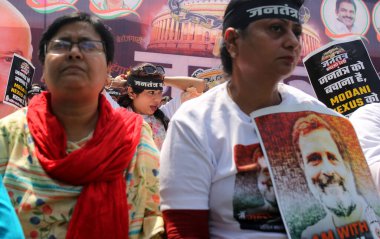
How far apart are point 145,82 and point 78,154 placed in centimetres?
253

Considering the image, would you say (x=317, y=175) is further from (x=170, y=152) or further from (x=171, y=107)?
(x=171, y=107)

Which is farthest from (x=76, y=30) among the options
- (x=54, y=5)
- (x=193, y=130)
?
(x=54, y=5)

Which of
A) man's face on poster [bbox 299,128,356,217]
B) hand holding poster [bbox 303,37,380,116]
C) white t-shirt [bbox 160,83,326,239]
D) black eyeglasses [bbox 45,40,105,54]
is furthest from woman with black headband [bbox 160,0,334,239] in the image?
hand holding poster [bbox 303,37,380,116]

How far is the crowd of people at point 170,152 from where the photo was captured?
1592 millimetres

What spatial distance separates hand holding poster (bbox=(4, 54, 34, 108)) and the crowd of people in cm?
170

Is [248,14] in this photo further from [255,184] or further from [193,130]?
[255,184]

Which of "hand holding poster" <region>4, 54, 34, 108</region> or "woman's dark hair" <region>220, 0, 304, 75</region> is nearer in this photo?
"woman's dark hair" <region>220, 0, 304, 75</region>

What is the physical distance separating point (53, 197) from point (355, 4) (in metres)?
10.5

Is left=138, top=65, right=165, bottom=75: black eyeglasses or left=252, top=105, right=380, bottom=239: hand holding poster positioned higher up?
left=138, top=65, right=165, bottom=75: black eyeglasses

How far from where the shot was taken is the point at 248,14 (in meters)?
1.75

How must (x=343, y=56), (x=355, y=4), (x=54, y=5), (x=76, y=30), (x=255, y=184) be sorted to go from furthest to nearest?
(x=355, y=4) → (x=54, y=5) → (x=343, y=56) → (x=76, y=30) → (x=255, y=184)

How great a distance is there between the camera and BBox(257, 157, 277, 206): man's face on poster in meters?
1.58

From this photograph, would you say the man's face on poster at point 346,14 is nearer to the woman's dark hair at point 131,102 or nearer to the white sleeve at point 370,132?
the woman's dark hair at point 131,102

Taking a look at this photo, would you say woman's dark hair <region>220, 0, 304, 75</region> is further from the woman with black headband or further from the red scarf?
the red scarf
